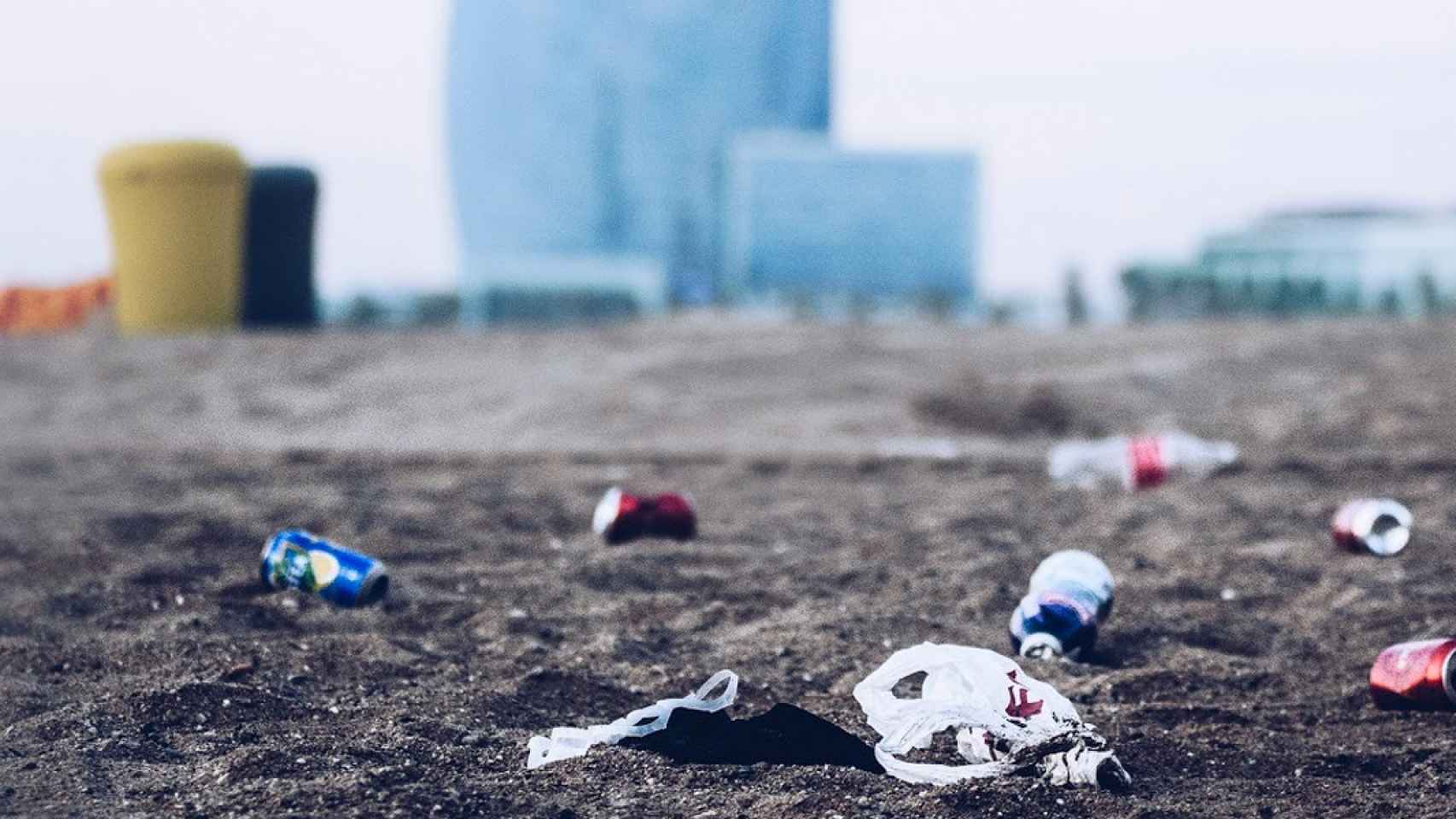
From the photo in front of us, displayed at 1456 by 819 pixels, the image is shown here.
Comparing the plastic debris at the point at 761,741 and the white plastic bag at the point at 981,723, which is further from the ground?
the white plastic bag at the point at 981,723

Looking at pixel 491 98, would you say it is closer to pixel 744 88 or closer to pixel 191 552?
pixel 744 88

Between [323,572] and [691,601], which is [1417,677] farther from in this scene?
[323,572]

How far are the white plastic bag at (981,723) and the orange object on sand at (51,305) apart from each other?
16887 millimetres

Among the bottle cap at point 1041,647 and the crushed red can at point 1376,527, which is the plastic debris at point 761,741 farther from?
the crushed red can at point 1376,527

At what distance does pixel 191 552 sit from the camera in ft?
18.0

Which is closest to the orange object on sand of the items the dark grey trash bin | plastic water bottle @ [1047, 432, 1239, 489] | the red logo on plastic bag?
the dark grey trash bin

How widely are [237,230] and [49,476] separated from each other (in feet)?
29.0

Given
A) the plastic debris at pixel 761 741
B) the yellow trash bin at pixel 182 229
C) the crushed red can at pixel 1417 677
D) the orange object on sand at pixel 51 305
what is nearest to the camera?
the plastic debris at pixel 761 741

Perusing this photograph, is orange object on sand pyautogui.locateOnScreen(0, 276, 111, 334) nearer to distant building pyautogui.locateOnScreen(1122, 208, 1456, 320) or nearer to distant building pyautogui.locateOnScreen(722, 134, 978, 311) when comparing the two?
distant building pyautogui.locateOnScreen(1122, 208, 1456, 320)

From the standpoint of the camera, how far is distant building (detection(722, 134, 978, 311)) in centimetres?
3906

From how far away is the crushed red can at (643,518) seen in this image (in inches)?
226

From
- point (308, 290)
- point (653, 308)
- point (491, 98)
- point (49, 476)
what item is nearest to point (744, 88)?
point (491, 98)

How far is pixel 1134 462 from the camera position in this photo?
6.93m

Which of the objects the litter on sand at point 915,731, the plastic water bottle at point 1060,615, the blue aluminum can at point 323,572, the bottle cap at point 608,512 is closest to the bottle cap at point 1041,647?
the plastic water bottle at point 1060,615
